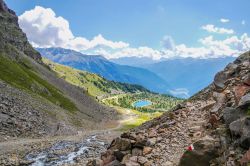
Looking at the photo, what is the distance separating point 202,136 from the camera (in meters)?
27.5

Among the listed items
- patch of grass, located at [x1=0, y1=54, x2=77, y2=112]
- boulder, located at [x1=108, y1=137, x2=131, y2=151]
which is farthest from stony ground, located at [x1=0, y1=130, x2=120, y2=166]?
patch of grass, located at [x1=0, y1=54, x2=77, y2=112]

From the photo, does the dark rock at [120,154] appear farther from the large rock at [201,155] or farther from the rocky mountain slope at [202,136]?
the large rock at [201,155]

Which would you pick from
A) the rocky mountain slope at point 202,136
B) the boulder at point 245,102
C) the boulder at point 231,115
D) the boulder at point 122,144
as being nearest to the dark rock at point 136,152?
the rocky mountain slope at point 202,136

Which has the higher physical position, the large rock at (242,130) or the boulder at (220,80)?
the boulder at (220,80)

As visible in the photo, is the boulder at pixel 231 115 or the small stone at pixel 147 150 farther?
the small stone at pixel 147 150

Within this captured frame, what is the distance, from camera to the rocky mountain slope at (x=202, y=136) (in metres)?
23.1

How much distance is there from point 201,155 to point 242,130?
2.94 metres

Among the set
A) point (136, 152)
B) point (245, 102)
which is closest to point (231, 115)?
point (245, 102)

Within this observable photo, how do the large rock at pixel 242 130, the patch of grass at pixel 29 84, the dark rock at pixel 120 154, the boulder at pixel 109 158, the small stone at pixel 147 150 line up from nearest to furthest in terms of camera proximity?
the large rock at pixel 242 130 → the small stone at pixel 147 150 → the dark rock at pixel 120 154 → the boulder at pixel 109 158 → the patch of grass at pixel 29 84

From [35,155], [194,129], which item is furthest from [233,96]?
[35,155]

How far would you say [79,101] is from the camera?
193 metres

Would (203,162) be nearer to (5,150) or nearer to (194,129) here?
(194,129)

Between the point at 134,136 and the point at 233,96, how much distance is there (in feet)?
28.2

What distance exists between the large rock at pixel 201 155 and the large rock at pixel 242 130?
1571 millimetres
